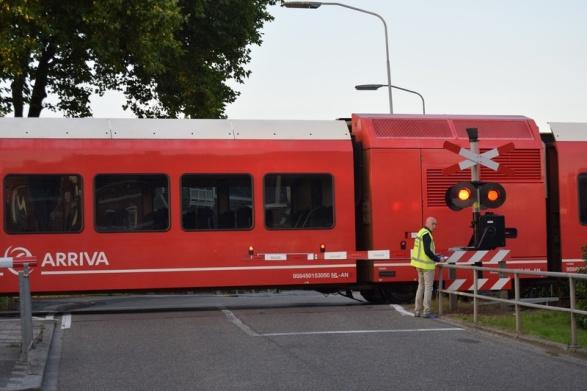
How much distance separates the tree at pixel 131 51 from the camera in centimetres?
1877

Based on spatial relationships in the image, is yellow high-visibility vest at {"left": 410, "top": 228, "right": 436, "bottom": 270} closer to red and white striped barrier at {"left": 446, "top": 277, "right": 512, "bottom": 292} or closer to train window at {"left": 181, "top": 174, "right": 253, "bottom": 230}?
red and white striped barrier at {"left": 446, "top": 277, "right": 512, "bottom": 292}

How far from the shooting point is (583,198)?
1770 centimetres

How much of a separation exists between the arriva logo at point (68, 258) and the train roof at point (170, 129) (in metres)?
1.82

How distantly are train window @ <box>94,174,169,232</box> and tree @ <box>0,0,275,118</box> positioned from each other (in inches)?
157

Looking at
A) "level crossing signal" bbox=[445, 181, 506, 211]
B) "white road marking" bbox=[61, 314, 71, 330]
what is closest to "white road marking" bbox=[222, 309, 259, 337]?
"white road marking" bbox=[61, 314, 71, 330]

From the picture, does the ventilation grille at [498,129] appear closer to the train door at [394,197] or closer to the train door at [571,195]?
the train door at [571,195]

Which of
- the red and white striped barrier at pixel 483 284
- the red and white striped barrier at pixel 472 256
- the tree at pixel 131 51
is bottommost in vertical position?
the red and white striped barrier at pixel 483 284

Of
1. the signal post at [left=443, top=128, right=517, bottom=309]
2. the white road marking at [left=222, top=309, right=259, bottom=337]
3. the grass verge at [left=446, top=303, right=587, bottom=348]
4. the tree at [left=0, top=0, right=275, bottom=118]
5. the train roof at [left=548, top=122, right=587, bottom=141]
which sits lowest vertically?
the grass verge at [left=446, top=303, right=587, bottom=348]

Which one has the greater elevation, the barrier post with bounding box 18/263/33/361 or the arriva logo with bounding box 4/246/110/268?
the arriva logo with bounding box 4/246/110/268

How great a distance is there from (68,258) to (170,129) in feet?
8.72

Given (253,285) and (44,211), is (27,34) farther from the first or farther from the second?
(253,285)

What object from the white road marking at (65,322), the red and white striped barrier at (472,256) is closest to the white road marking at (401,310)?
the red and white striped barrier at (472,256)

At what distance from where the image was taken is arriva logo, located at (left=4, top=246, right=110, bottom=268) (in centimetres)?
1563

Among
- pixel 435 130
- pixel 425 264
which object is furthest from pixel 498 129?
pixel 425 264
